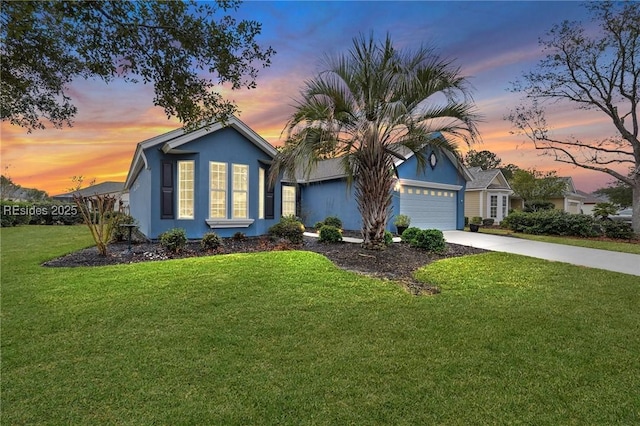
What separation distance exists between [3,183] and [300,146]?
48.4m

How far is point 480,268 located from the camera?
25.3 ft

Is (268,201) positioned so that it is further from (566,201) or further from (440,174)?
(566,201)

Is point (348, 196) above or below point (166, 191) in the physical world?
above

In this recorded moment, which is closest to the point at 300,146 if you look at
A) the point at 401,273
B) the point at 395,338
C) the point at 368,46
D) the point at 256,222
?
the point at 368,46

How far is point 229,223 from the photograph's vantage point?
38.7 ft

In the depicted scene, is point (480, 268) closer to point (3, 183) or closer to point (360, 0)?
point (360, 0)

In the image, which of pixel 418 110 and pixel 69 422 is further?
pixel 418 110

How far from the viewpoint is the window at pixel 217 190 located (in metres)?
11.6

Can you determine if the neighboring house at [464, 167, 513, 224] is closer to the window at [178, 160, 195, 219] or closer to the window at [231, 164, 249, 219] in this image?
the window at [231, 164, 249, 219]

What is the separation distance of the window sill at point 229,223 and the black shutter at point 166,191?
1330 millimetres

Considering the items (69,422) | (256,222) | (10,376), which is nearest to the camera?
(69,422)

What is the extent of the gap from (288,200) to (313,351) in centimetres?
1495

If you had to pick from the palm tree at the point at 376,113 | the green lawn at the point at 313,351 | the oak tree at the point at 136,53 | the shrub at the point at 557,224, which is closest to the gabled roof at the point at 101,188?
the palm tree at the point at 376,113

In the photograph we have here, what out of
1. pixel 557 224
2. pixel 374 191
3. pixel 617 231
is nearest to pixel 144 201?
pixel 374 191
